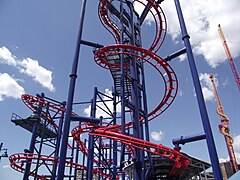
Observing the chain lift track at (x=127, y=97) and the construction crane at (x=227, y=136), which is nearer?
the chain lift track at (x=127, y=97)

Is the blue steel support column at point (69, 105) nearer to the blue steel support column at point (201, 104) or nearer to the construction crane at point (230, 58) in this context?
the blue steel support column at point (201, 104)

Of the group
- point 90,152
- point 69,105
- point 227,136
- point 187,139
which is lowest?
point 187,139

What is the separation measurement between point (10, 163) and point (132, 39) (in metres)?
13.3

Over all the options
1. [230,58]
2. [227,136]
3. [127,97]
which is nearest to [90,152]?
[127,97]

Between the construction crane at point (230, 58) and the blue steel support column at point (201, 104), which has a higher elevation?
the construction crane at point (230, 58)

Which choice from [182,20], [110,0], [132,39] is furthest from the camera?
[110,0]

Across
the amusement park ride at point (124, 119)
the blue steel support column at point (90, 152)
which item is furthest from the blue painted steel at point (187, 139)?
the blue steel support column at point (90, 152)

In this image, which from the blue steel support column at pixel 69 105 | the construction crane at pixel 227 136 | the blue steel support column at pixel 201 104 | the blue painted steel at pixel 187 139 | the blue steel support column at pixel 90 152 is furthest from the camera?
the construction crane at pixel 227 136

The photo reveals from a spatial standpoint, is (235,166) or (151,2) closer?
(151,2)

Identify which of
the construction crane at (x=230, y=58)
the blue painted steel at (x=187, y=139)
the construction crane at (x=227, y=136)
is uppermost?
the construction crane at (x=230, y=58)

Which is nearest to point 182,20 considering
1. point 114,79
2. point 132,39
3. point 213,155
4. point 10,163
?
point 132,39

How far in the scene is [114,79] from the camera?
13.7 meters

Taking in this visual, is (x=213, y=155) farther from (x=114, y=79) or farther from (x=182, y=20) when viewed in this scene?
(x=114, y=79)

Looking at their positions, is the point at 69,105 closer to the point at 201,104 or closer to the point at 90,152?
the point at 201,104
